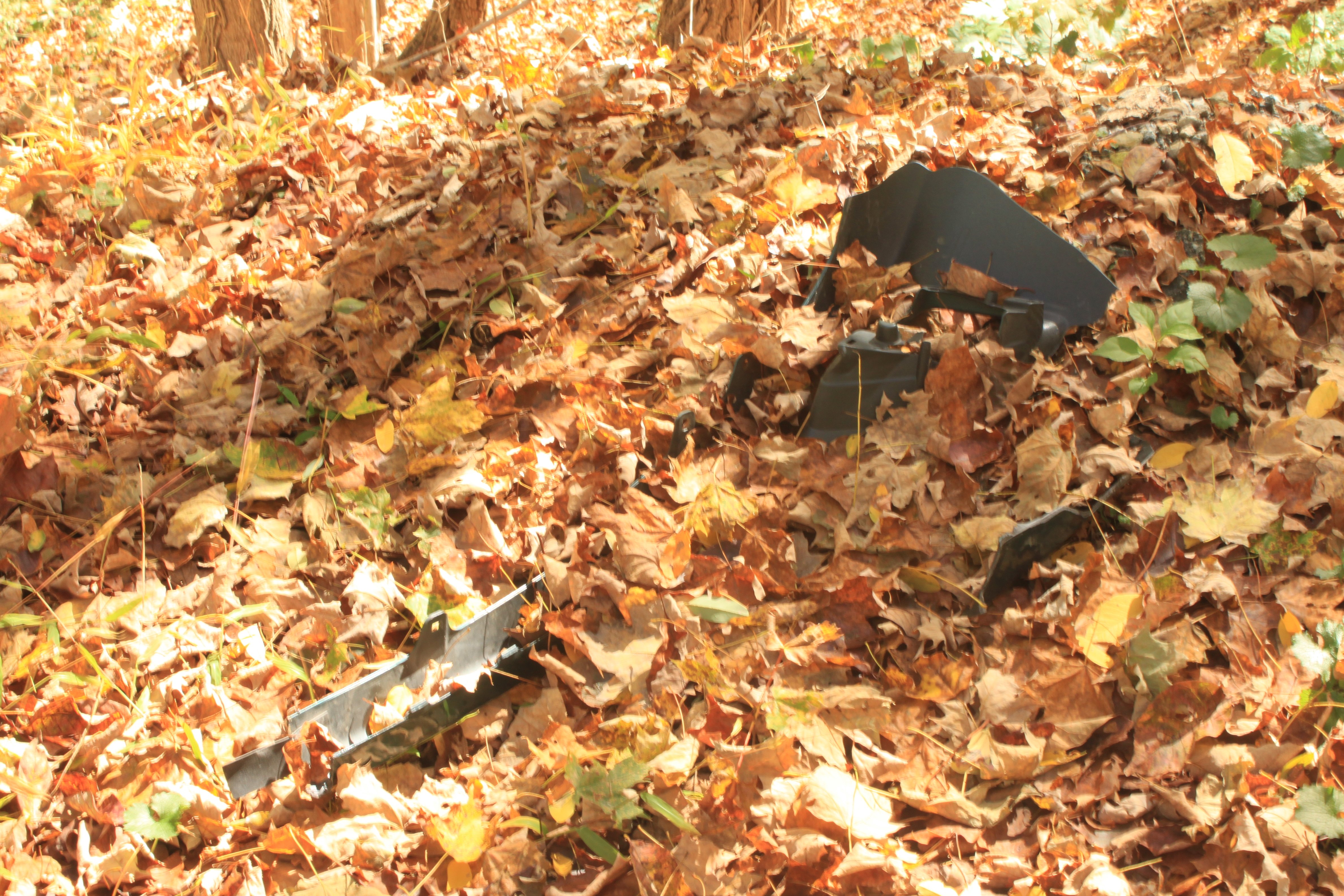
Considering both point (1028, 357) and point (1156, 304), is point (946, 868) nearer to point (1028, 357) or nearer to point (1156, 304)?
point (1028, 357)

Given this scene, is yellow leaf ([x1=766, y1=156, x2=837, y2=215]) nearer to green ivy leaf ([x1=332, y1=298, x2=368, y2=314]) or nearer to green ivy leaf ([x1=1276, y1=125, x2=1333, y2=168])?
green ivy leaf ([x1=1276, y1=125, x2=1333, y2=168])

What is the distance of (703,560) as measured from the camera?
1780mm

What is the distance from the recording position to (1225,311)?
1.98m

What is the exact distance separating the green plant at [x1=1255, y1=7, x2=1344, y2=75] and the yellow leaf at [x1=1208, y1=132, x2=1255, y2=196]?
1.62 meters

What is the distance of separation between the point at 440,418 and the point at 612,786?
3.84ft

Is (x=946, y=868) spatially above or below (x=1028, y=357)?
below

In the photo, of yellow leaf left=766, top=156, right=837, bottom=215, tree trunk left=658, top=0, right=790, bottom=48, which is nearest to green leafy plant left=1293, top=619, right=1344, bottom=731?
yellow leaf left=766, top=156, right=837, bottom=215

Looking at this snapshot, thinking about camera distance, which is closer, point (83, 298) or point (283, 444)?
point (283, 444)

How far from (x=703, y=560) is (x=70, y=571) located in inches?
64.9

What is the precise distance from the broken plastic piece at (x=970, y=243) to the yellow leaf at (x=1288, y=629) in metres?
0.78

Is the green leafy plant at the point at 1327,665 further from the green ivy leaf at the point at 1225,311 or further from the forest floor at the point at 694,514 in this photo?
the green ivy leaf at the point at 1225,311

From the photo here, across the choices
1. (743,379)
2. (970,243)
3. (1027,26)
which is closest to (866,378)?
(743,379)

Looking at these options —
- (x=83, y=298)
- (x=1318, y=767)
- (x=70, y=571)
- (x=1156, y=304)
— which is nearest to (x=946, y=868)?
(x=1318, y=767)

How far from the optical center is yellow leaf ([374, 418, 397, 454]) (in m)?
2.31
